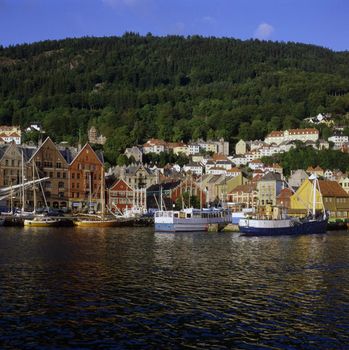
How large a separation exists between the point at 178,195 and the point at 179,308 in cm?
10020

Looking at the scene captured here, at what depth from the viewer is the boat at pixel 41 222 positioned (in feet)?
314

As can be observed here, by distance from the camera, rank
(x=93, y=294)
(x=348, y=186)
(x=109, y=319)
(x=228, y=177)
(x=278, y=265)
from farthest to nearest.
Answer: (x=228, y=177)
(x=348, y=186)
(x=278, y=265)
(x=93, y=294)
(x=109, y=319)

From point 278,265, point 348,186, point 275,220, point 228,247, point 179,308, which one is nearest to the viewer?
Answer: point 179,308

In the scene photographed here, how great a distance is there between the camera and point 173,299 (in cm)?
3309

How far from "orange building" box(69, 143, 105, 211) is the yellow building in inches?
1541

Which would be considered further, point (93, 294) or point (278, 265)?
point (278, 265)

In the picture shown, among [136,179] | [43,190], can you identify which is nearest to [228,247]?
[43,190]

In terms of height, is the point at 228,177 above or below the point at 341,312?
above

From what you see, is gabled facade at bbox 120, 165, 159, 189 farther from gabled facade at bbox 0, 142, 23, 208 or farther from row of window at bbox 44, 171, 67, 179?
gabled facade at bbox 0, 142, 23, 208

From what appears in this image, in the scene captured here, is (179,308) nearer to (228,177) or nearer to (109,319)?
(109,319)

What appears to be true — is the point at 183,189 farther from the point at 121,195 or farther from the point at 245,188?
the point at 245,188

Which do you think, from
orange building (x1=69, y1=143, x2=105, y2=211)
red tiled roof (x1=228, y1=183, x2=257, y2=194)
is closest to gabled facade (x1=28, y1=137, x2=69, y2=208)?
orange building (x1=69, y1=143, x2=105, y2=211)

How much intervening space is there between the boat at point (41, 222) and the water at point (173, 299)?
1512 inches

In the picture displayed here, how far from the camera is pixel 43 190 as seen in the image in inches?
4862
